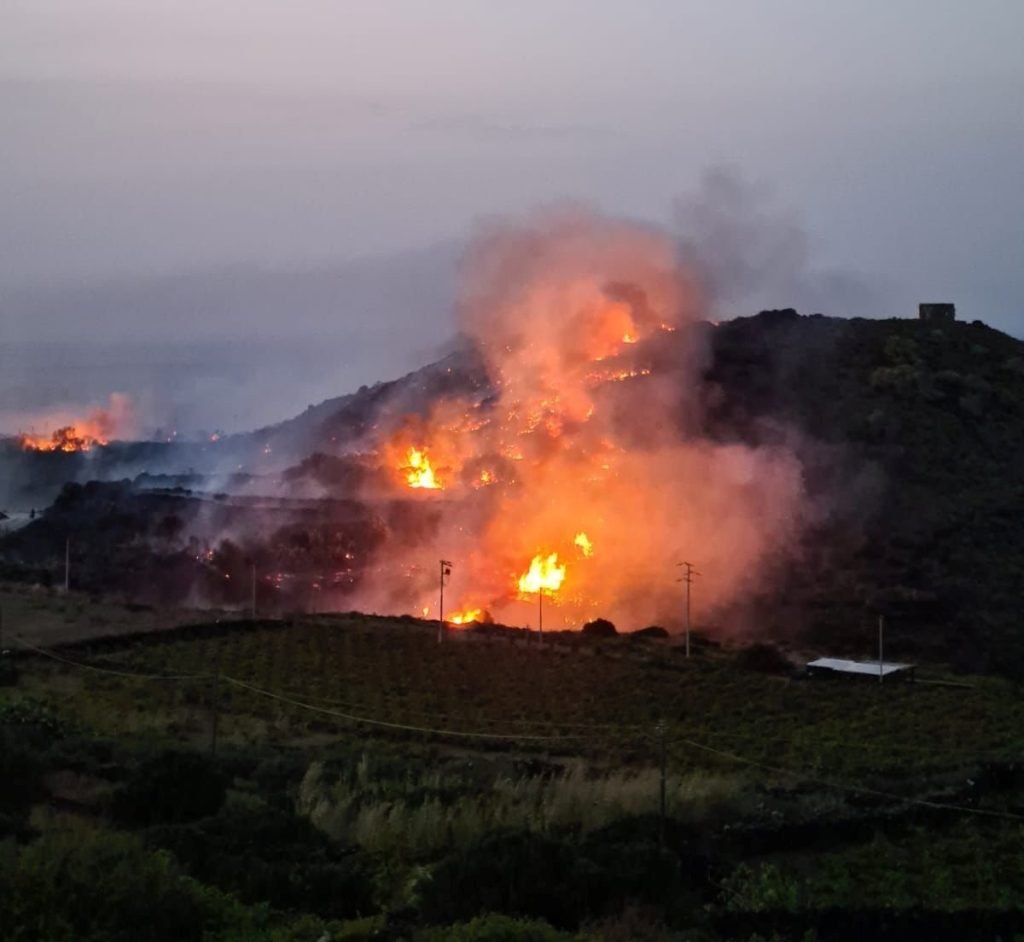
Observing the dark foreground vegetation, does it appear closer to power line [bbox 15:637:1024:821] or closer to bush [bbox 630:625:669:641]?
power line [bbox 15:637:1024:821]

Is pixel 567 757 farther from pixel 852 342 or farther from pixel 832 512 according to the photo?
pixel 852 342

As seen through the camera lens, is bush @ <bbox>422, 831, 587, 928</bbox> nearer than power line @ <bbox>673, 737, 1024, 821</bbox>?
Yes

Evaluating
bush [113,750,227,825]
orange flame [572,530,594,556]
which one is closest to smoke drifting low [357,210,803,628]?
orange flame [572,530,594,556]

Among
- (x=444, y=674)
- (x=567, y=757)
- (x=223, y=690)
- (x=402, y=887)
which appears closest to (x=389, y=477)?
(x=444, y=674)

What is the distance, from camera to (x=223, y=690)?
3017 centimetres

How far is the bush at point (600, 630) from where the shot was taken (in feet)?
153

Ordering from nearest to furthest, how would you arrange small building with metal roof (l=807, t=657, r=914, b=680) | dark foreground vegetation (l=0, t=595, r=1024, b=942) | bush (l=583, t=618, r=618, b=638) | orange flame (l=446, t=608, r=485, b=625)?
dark foreground vegetation (l=0, t=595, r=1024, b=942), small building with metal roof (l=807, t=657, r=914, b=680), bush (l=583, t=618, r=618, b=638), orange flame (l=446, t=608, r=485, b=625)

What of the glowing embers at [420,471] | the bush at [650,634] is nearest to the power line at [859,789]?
the bush at [650,634]

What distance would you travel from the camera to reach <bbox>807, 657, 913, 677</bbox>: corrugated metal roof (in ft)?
126

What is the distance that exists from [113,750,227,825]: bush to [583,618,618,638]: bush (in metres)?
31.6

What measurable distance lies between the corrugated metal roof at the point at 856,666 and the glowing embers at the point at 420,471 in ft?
115

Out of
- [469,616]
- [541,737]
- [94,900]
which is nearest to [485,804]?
[94,900]

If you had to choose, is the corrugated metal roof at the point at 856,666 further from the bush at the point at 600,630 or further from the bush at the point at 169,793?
the bush at the point at 169,793

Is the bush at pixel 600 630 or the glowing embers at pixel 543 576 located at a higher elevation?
the glowing embers at pixel 543 576
